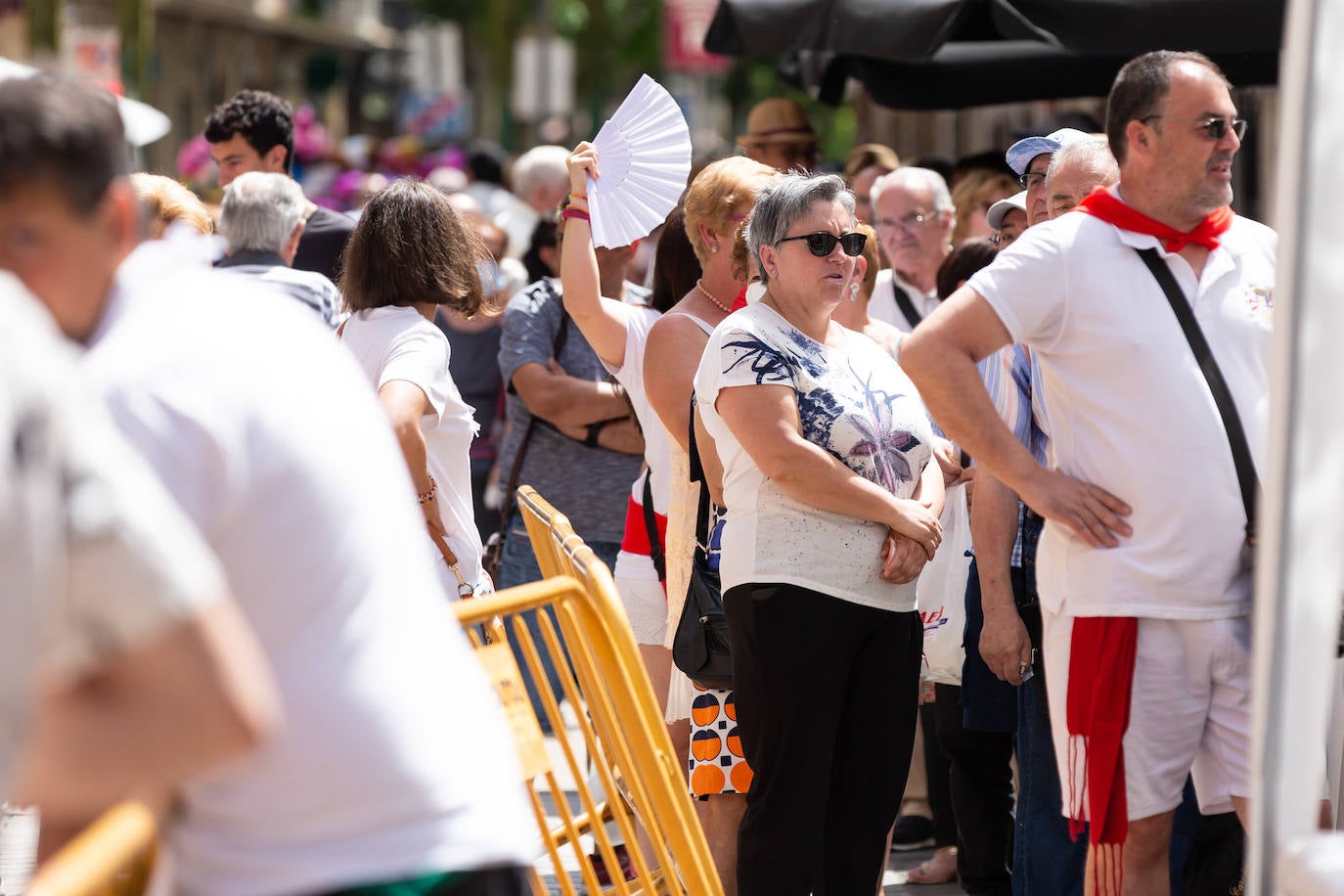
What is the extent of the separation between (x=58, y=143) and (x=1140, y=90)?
2485 mm

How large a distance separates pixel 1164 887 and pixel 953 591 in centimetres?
153

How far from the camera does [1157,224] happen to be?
11.4ft

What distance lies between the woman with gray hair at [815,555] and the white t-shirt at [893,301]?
232 centimetres

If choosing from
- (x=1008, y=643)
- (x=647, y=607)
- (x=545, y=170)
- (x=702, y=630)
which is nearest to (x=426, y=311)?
(x=702, y=630)

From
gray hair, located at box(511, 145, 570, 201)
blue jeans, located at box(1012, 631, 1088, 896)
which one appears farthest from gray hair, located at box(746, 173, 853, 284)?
gray hair, located at box(511, 145, 570, 201)

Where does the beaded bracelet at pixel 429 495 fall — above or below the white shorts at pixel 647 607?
above

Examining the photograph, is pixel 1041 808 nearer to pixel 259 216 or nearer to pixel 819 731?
pixel 819 731

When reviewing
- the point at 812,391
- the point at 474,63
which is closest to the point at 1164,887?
the point at 812,391

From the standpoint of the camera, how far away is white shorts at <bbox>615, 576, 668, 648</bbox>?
5.04m

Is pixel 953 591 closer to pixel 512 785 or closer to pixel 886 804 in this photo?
pixel 886 804

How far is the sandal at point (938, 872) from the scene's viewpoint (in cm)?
545

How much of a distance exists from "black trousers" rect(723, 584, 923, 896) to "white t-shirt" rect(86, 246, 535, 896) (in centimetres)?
208

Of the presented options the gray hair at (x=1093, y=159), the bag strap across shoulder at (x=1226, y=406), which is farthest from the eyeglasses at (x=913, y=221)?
the bag strap across shoulder at (x=1226, y=406)

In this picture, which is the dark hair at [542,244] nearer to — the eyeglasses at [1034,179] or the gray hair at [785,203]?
the eyeglasses at [1034,179]
